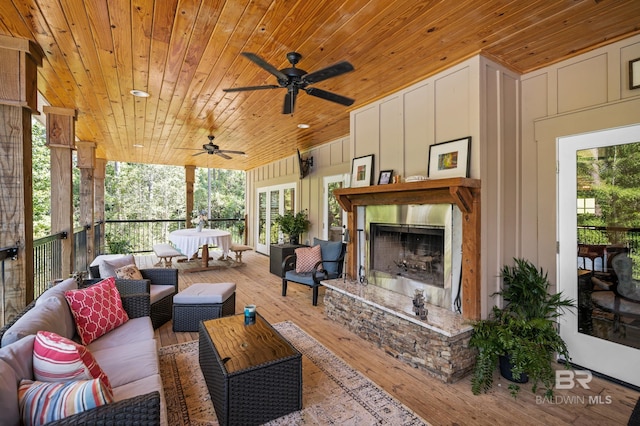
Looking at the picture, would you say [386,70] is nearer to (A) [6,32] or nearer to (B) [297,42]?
(B) [297,42]

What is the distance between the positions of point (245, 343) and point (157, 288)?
79.0 inches

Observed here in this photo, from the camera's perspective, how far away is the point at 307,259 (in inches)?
190

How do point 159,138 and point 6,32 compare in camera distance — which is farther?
Result: point 159,138

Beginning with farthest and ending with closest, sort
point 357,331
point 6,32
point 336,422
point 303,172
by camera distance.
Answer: point 303,172, point 357,331, point 6,32, point 336,422

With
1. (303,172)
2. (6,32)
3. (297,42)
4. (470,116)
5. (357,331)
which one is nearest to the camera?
(6,32)

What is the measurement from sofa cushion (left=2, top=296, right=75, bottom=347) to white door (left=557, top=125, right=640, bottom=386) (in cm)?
395

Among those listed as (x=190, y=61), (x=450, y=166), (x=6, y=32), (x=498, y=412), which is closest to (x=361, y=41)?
(x=450, y=166)

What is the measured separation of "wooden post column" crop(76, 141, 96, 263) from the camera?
A: 18.6ft

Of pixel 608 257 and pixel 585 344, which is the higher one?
pixel 608 257

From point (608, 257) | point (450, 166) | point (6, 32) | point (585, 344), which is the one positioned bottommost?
point (585, 344)

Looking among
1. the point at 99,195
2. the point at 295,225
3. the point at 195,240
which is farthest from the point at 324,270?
the point at 99,195

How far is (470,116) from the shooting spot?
2.80 m

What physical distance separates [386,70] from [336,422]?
3046 millimetres

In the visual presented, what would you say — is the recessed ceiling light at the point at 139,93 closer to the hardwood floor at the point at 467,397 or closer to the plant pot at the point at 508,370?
the hardwood floor at the point at 467,397
